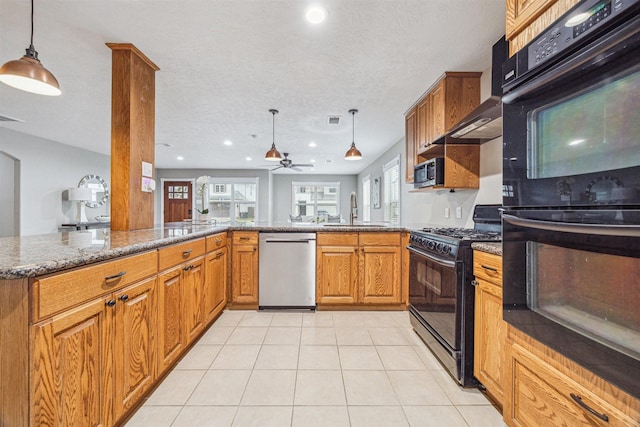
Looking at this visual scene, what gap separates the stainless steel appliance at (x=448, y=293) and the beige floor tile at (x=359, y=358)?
42 cm

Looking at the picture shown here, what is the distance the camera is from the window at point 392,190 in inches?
208

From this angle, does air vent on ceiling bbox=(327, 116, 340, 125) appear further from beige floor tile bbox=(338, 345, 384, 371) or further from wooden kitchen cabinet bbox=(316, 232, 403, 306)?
beige floor tile bbox=(338, 345, 384, 371)

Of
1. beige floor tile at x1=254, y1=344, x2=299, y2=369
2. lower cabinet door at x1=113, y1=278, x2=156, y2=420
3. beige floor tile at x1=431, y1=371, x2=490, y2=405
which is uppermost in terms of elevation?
lower cabinet door at x1=113, y1=278, x2=156, y2=420

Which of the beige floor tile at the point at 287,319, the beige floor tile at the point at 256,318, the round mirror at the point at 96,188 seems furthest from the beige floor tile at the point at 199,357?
the round mirror at the point at 96,188

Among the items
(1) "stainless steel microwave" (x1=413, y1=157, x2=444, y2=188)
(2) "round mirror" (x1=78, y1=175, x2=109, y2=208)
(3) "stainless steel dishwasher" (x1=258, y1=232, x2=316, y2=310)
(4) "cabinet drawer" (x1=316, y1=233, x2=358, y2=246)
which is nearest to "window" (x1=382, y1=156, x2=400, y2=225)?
(1) "stainless steel microwave" (x1=413, y1=157, x2=444, y2=188)

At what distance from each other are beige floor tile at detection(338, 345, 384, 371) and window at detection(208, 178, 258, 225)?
7241mm

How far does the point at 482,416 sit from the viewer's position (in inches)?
59.9

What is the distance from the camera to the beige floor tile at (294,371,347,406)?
162 centimetres

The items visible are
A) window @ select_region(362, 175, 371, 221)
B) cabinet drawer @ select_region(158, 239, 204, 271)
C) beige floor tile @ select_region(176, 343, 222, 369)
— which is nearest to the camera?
cabinet drawer @ select_region(158, 239, 204, 271)

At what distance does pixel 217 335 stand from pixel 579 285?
241 cm

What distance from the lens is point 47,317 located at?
96 centimetres

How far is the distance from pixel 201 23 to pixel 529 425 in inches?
112

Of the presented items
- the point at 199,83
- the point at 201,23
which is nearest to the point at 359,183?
the point at 199,83

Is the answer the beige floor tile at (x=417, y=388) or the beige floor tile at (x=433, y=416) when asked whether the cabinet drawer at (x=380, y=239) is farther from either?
the beige floor tile at (x=433, y=416)
